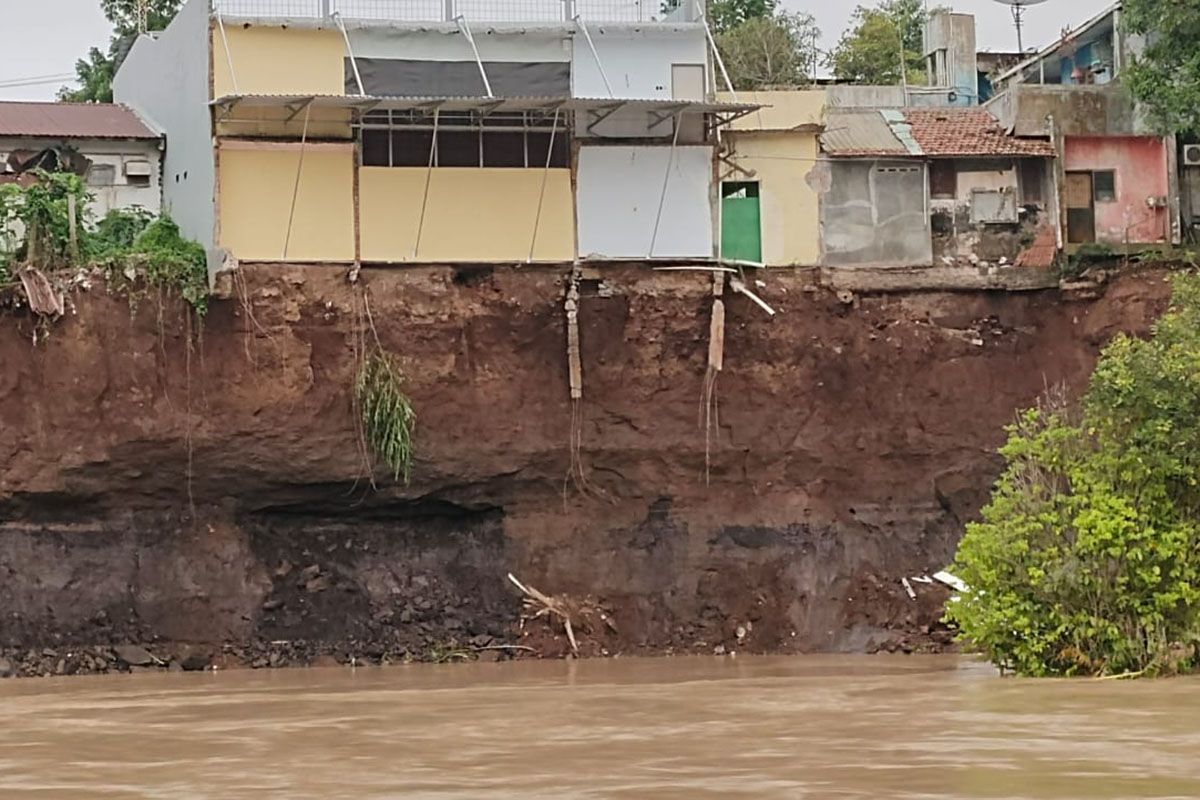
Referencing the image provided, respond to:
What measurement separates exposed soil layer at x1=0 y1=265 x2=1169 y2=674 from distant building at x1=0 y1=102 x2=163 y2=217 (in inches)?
130

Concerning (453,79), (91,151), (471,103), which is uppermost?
(453,79)

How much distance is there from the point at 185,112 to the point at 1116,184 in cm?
1450

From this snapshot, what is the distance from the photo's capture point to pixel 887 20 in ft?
161

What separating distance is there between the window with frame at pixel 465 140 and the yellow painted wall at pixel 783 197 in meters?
2.90

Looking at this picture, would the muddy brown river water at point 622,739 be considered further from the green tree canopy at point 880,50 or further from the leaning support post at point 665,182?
the green tree canopy at point 880,50

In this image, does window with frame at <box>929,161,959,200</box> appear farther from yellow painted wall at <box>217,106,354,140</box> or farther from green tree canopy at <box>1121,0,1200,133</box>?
yellow painted wall at <box>217,106,354,140</box>

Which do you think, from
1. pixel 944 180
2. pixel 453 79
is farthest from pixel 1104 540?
pixel 453 79

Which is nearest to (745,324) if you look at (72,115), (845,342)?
(845,342)

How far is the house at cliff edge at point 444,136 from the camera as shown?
29.0 metres

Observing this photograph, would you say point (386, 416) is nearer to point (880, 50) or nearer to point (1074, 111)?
point (1074, 111)

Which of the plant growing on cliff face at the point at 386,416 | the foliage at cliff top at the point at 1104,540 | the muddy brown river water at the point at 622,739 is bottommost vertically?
the muddy brown river water at the point at 622,739


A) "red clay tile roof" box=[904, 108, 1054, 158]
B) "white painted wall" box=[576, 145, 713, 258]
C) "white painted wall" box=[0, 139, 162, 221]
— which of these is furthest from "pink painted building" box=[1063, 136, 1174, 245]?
"white painted wall" box=[0, 139, 162, 221]

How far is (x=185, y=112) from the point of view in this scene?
30344mm

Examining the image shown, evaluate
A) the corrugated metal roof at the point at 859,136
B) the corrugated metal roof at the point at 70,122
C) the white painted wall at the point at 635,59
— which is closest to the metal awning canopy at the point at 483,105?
the white painted wall at the point at 635,59
